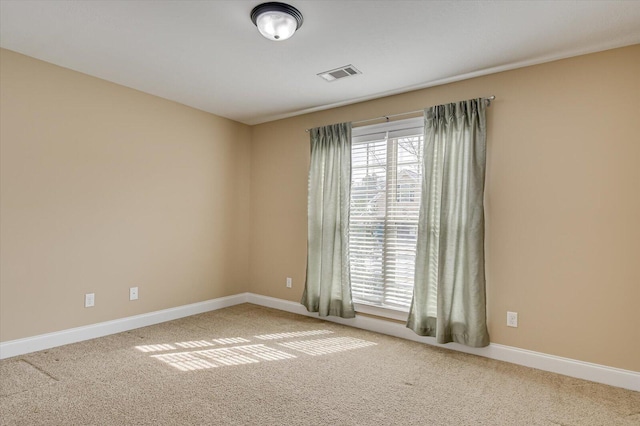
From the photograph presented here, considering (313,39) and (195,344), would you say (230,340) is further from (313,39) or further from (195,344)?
(313,39)

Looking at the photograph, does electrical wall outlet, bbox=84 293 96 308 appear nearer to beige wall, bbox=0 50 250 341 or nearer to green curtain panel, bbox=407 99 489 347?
beige wall, bbox=0 50 250 341

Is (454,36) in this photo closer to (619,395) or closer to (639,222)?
(639,222)

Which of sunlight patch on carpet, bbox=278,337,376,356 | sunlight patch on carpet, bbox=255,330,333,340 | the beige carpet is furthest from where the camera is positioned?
sunlight patch on carpet, bbox=255,330,333,340

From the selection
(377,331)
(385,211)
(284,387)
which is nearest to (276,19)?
(385,211)

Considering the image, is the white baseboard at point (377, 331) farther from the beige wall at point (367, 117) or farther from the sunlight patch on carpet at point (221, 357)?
the sunlight patch on carpet at point (221, 357)

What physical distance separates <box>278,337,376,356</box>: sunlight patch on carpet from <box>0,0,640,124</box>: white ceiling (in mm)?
2559

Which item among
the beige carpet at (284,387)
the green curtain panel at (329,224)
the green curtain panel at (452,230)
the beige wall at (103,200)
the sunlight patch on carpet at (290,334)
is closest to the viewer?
the beige carpet at (284,387)

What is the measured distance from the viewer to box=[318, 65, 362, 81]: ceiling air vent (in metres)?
3.12

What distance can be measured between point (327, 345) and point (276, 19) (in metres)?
2.76

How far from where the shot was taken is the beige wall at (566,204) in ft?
8.43

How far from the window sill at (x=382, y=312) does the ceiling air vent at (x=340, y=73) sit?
237 centimetres

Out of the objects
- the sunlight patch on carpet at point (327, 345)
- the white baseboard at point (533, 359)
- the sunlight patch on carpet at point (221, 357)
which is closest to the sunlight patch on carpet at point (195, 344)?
the sunlight patch on carpet at point (221, 357)

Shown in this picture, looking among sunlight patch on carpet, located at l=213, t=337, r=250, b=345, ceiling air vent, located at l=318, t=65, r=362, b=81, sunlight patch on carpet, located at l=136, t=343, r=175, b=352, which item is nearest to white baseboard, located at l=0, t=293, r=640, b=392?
sunlight patch on carpet, located at l=136, t=343, r=175, b=352

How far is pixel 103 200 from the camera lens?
11.4 ft
